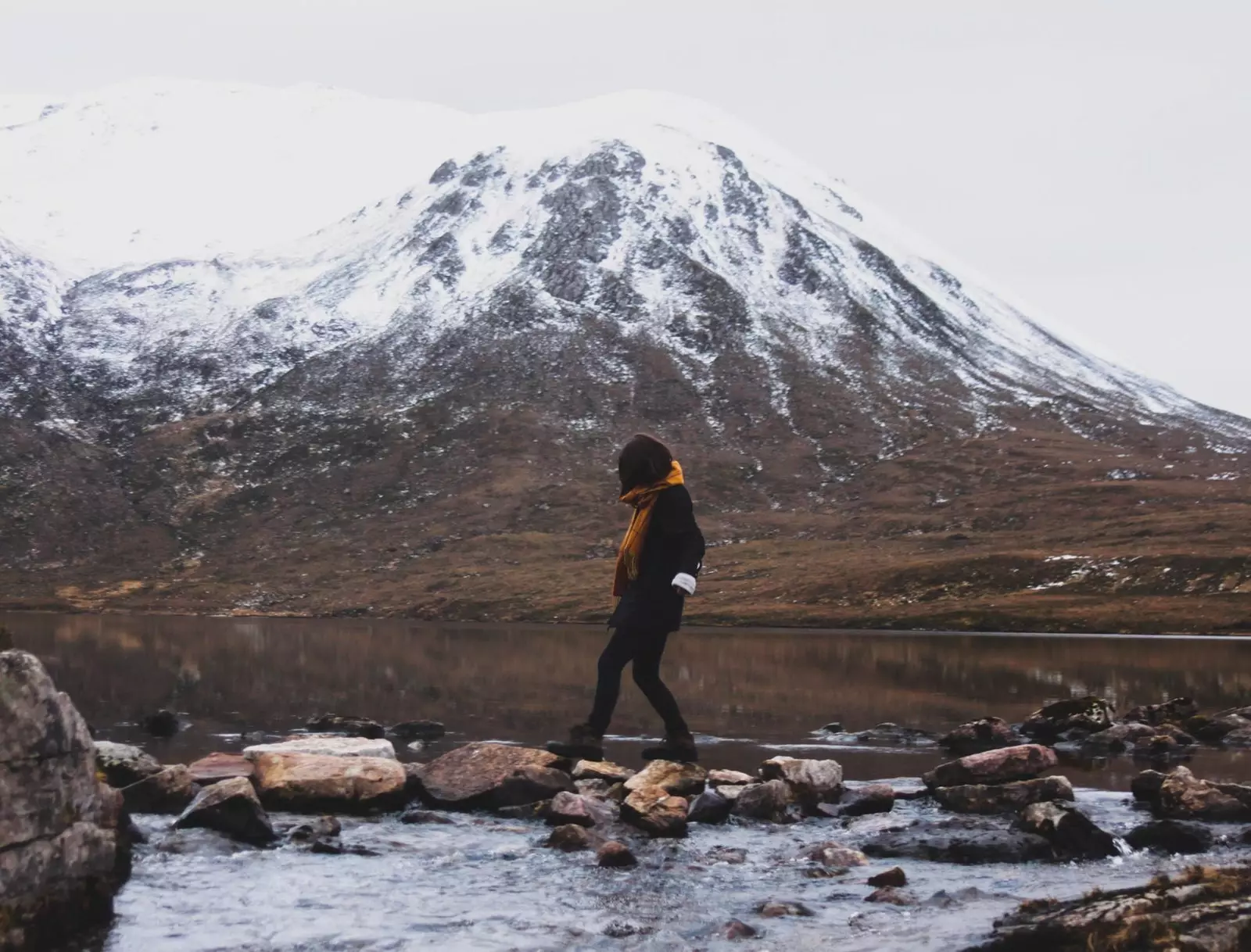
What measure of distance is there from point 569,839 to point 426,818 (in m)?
2.36

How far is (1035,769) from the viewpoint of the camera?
1670 cm

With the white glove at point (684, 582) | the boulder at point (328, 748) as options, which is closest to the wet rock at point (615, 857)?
the white glove at point (684, 582)

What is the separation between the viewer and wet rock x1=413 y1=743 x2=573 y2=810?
49.4 ft

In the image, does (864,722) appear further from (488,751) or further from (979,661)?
(979,661)

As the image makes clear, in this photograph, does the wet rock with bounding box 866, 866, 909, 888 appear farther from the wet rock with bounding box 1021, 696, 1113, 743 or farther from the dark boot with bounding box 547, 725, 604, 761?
the wet rock with bounding box 1021, 696, 1113, 743

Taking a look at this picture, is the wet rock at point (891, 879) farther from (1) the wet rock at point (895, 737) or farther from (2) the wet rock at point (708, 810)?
(1) the wet rock at point (895, 737)

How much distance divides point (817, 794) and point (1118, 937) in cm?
772

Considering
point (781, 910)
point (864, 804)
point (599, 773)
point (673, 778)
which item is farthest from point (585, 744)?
point (781, 910)

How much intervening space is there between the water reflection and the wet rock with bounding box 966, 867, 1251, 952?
28.5 ft

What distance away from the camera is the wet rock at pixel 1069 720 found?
23.2 meters

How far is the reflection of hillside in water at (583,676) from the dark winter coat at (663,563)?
6701mm

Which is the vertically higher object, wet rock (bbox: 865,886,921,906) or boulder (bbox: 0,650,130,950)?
boulder (bbox: 0,650,130,950)

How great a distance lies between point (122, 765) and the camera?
48.9 ft

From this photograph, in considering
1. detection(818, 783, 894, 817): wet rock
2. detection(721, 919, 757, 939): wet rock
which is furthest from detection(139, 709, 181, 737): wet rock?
detection(721, 919, 757, 939): wet rock
